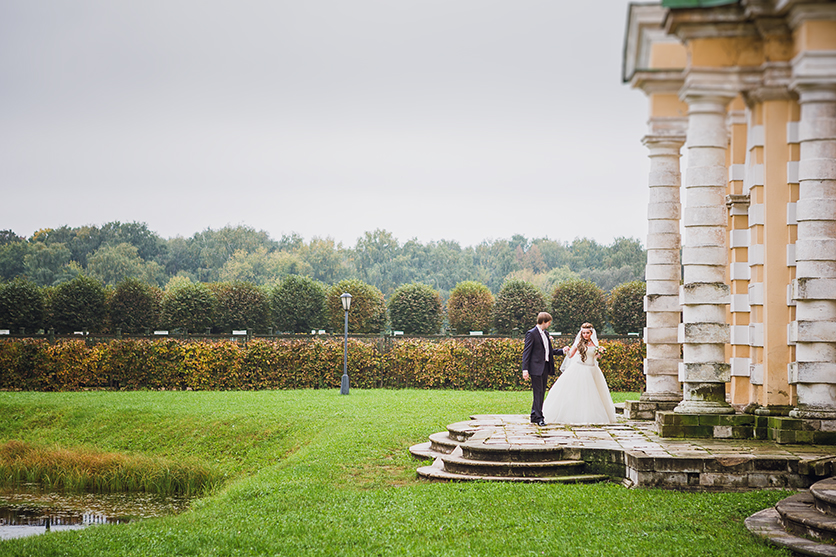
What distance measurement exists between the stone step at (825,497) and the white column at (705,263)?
3.34m

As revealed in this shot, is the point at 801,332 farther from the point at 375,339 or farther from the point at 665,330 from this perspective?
the point at 375,339

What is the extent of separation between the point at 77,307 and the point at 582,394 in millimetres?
26564

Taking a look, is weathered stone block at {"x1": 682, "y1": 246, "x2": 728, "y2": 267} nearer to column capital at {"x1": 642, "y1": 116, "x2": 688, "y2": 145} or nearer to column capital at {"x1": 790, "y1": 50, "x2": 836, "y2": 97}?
column capital at {"x1": 790, "y1": 50, "x2": 836, "y2": 97}

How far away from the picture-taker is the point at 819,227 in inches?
393

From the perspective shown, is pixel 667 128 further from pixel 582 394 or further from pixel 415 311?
pixel 415 311

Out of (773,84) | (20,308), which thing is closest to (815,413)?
(773,84)

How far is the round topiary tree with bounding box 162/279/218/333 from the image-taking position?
112 feet

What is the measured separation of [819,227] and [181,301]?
94.7ft

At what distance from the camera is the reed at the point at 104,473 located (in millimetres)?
13805

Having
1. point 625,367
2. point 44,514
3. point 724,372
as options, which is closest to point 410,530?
point 724,372

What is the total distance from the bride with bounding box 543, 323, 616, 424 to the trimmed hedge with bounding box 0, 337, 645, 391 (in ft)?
37.0

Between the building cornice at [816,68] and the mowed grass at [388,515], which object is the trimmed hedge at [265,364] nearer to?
the mowed grass at [388,515]

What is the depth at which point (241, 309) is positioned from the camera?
119 ft

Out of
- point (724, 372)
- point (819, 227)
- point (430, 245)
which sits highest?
point (430, 245)
